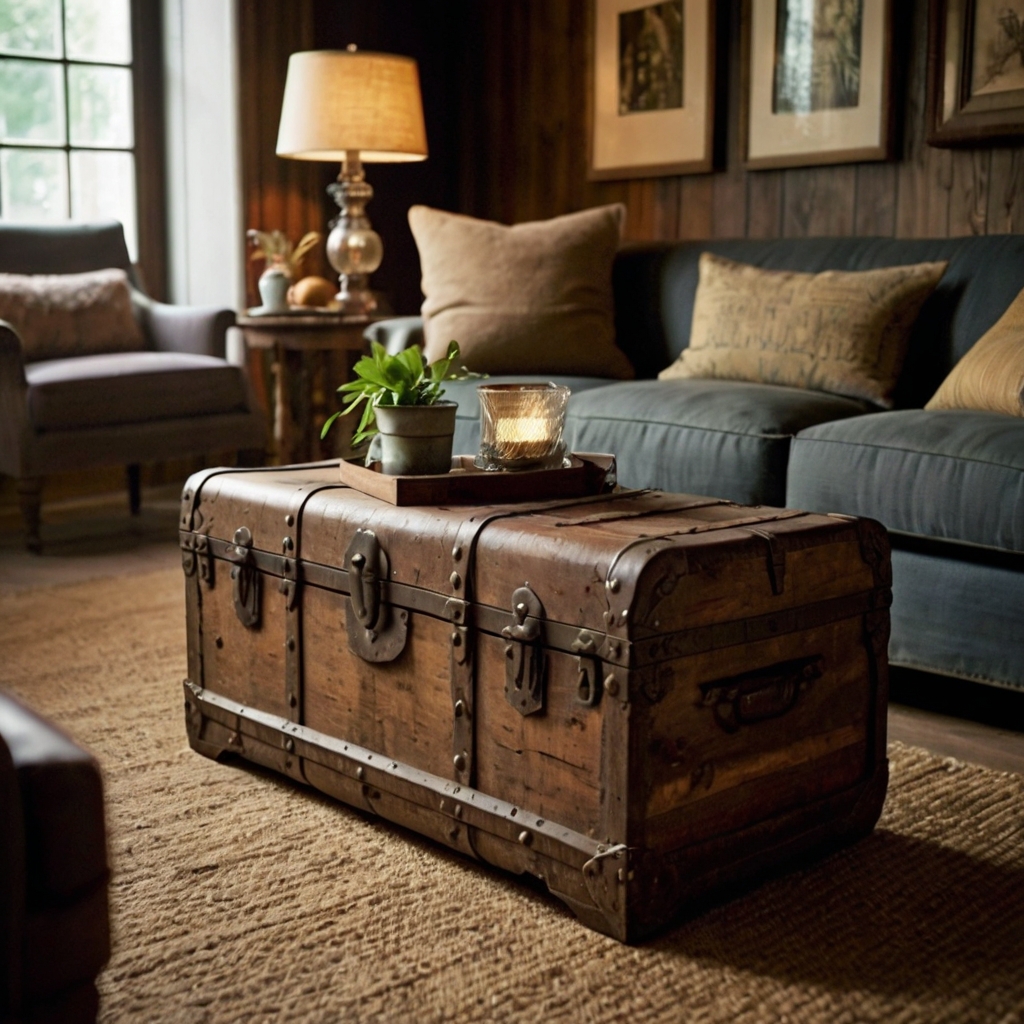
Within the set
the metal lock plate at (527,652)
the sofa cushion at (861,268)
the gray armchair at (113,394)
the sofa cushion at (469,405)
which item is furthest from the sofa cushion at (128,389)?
the metal lock plate at (527,652)

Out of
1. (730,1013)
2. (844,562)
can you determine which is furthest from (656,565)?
(730,1013)

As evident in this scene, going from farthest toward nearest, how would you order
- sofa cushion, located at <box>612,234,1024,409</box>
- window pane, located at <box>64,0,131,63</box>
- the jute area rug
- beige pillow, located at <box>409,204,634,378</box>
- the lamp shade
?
1. window pane, located at <box>64,0,131,63</box>
2. the lamp shade
3. beige pillow, located at <box>409,204,634,378</box>
4. sofa cushion, located at <box>612,234,1024,409</box>
5. the jute area rug

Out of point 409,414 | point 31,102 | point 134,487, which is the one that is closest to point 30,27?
point 31,102

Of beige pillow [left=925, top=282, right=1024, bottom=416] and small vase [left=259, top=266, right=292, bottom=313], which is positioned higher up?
small vase [left=259, top=266, right=292, bottom=313]

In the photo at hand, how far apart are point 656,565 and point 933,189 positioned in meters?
2.47

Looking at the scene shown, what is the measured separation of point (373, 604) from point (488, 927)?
45 cm

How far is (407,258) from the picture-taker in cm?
507

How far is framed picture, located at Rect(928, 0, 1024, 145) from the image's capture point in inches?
127

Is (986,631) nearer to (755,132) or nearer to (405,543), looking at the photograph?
(405,543)

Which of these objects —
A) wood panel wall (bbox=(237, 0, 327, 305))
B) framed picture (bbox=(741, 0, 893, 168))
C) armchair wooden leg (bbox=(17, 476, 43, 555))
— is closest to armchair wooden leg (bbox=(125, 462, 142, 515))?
armchair wooden leg (bbox=(17, 476, 43, 555))

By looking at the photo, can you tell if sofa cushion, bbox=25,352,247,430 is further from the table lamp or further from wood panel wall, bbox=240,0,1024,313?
wood panel wall, bbox=240,0,1024,313

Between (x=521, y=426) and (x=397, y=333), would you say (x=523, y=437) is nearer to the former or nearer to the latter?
(x=521, y=426)

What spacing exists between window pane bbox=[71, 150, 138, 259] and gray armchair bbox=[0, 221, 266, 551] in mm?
317

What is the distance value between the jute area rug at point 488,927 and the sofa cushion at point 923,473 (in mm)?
446
